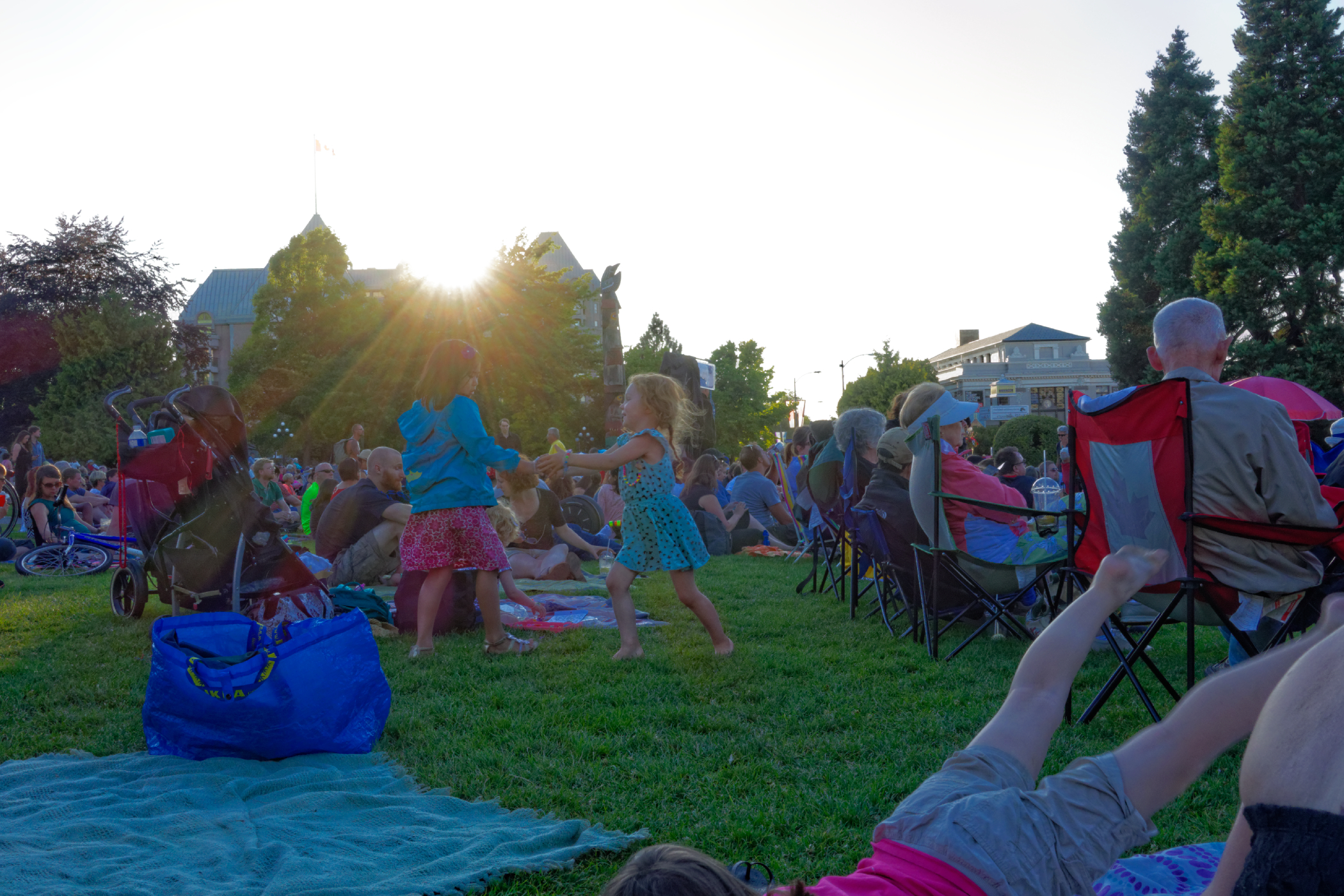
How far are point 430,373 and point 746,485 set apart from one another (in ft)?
25.2

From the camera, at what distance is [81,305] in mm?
34594

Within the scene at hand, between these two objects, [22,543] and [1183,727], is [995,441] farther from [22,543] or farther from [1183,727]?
[1183,727]

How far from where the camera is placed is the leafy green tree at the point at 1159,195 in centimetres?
3522

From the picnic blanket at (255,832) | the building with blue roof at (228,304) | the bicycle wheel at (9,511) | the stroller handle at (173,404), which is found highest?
the building with blue roof at (228,304)

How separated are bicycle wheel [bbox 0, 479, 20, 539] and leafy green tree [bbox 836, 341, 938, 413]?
46.6 metres

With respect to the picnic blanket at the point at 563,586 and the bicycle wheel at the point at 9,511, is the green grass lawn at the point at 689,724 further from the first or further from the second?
the bicycle wheel at the point at 9,511

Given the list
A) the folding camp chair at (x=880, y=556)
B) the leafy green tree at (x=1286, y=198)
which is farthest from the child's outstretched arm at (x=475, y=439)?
the leafy green tree at (x=1286, y=198)

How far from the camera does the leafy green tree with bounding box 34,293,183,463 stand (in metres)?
30.7

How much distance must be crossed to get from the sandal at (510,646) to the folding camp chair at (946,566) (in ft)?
7.96

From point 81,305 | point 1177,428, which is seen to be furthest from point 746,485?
point 81,305

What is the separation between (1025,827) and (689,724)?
2.46 metres

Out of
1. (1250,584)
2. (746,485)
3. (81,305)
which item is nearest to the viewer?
(1250,584)

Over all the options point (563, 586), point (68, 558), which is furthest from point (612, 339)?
point (563, 586)

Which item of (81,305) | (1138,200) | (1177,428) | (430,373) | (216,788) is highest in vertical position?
(1138,200)
